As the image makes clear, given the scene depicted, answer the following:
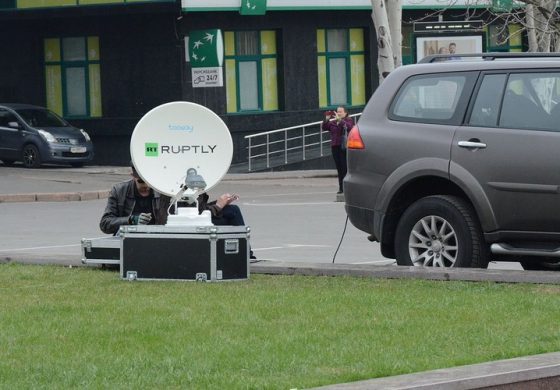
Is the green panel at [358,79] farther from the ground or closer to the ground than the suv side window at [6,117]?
farther from the ground

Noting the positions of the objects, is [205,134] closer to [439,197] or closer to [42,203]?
[439,197]

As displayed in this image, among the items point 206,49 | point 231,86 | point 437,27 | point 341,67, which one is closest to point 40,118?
point 206,49

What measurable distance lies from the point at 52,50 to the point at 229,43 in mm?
5172

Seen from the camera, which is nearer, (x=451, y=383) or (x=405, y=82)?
(x=451, y=383)

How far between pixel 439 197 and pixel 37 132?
25.2 meters

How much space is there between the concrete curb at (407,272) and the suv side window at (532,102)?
4.07 feet

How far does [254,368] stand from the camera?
7.85 metres

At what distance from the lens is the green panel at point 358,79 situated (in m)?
41.4

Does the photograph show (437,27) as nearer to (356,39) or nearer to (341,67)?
(341,67)

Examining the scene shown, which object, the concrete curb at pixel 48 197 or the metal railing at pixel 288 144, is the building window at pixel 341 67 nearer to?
the metal railing at pixel 288 144

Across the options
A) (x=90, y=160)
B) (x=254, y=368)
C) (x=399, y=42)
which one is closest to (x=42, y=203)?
(x=399, y=42)

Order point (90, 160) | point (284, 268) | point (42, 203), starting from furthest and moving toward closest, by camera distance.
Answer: point (90, 160) < point (42, 203) < point (284, 268)

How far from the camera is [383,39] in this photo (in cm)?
2859

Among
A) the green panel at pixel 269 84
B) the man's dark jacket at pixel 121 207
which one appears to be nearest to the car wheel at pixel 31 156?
the green panel at pixel 269 84
